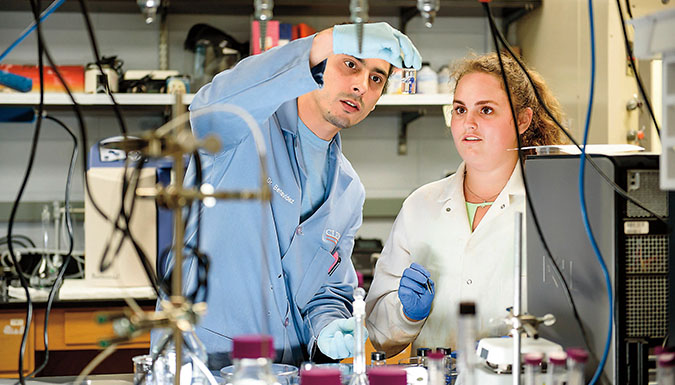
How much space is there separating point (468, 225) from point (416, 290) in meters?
0.39

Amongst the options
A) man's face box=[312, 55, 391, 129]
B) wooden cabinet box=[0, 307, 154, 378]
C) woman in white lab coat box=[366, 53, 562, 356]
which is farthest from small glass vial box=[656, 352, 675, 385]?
wooden cabinet box=[0, 307, 154, 378]

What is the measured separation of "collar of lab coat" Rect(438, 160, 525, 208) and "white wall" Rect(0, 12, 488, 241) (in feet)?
5.14

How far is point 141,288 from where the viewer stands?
2.80 m

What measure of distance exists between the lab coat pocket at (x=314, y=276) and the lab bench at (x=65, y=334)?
4.11 feet

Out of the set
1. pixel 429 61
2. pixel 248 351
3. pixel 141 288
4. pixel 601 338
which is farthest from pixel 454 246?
pixel 429 61

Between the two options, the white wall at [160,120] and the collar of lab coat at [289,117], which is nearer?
the collar of lab coat at [289,117]

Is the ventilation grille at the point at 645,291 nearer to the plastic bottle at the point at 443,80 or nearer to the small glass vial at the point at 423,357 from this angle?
the small glass vial at the point at 423,357

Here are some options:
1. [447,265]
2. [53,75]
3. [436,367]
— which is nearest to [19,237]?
[53,75]

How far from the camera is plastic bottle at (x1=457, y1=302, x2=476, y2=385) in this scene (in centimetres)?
90

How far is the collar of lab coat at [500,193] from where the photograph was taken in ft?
5.94

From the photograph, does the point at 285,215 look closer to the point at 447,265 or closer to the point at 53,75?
the point at 447,265

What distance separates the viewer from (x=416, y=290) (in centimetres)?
153

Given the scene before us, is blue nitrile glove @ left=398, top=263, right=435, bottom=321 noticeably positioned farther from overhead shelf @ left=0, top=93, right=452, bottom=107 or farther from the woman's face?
overhead shelf @ left=0, top=93, right=452, bottom=107

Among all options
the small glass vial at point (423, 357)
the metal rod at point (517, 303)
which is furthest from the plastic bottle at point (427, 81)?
the metal rod at point (517, 303)
